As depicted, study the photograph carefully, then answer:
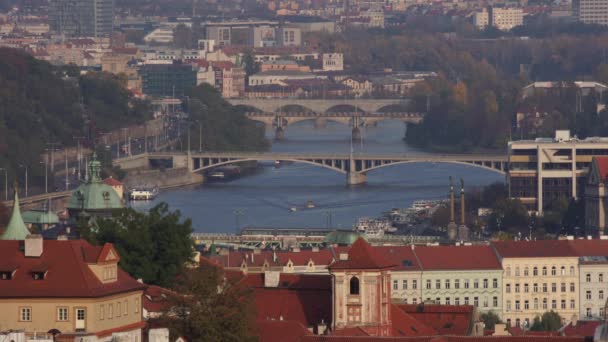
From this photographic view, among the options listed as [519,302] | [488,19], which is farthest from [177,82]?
[519,302]

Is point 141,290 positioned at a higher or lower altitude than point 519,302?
higher

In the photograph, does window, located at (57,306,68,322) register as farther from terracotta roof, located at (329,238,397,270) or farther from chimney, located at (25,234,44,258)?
terracotta roof, located at (329,238,397,270)

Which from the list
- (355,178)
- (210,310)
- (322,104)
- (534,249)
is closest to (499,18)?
(322,104)

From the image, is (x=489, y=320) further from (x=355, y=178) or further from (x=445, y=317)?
(x=355, y=178)

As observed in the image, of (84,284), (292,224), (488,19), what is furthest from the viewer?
(488,19)

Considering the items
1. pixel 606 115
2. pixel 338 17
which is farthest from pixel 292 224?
pixel 338 17

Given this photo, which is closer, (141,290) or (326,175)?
(141,290)

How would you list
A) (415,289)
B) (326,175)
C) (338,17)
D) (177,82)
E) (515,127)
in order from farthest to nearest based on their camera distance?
(338,17) → (177,82) → (515,127) → (326,175) → (415,289)

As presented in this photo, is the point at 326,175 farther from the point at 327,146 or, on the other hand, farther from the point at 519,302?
the point at 519,302
